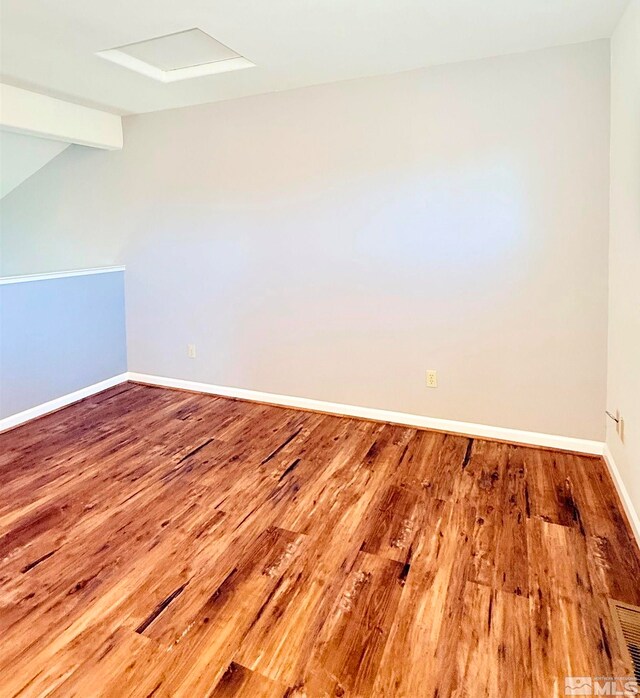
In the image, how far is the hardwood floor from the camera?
145 centimetres

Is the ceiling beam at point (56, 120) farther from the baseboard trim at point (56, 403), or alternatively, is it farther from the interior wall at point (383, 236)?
the baseboard trim at point (56, 403)

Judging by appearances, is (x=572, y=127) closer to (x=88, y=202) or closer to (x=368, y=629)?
(x=368, y=629)

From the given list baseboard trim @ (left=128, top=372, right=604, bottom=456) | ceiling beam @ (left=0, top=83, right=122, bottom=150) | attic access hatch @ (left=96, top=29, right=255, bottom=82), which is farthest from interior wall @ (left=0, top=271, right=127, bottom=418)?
attic access hatch @ (left=96, top=29, right=255, bottom=82)

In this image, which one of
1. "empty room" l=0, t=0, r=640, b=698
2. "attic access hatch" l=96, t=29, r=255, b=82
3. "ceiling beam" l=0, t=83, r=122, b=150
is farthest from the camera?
"ceiling beam" l=0, t=83, r=122, b=150

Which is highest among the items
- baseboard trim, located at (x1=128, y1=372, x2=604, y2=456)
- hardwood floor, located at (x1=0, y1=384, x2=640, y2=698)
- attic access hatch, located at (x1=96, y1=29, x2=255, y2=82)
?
attic access hatch, located at (x1=96, y1=29, x2=255, y2=82)

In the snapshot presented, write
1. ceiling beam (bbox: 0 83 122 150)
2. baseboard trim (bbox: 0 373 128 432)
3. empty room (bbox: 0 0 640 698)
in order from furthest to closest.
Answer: baseboard trim (bbox: 0 373 128 432), ceiling beam (bbox: 0 83 122 150), empty room (bbox: 0 0 640 698)

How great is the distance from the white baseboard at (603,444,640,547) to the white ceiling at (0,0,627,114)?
2.29 metres

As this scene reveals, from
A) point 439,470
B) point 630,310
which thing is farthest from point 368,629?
point 630,310

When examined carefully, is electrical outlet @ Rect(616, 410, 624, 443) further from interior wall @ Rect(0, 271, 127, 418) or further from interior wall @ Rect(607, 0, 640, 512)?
interior wall @ Rect(0, 271, 127, 418)

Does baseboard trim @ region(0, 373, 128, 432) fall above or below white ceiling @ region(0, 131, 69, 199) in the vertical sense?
below

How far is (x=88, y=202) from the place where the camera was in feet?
14.1

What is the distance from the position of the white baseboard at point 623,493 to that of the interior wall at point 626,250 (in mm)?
39

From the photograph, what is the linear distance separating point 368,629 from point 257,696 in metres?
0.42

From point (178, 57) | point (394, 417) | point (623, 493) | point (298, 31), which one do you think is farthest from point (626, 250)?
point (178, 57)
